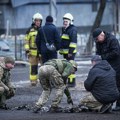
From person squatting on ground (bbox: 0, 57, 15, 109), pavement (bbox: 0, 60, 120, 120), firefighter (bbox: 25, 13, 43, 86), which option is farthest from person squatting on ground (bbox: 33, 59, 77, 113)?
firefighter (bbox: 25, 13, 43, 86)

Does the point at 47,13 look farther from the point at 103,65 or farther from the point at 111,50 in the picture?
the point at 103,65

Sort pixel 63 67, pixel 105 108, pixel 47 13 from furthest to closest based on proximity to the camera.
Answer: pixel 47 13 < pixel 63 67 < pixel 105 108

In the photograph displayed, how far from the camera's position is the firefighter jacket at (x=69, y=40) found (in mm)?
14867

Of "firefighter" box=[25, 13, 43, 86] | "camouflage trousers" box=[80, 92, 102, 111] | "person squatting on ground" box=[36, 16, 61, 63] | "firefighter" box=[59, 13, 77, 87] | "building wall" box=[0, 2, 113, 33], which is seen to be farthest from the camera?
"building wall" box=[0, 2, 113, 33]

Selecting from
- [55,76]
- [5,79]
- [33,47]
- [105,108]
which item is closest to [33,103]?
[5,79]

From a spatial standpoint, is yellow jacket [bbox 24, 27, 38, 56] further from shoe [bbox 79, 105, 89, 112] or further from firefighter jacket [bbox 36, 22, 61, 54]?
shoe [bbox 79, 105, 89, 112]

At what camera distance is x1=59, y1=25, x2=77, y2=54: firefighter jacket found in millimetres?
14867

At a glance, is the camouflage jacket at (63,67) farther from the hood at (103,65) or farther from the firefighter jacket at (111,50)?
the firefighter jacket at (111,50)

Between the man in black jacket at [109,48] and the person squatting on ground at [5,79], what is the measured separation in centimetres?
165

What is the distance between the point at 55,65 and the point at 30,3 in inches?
1189

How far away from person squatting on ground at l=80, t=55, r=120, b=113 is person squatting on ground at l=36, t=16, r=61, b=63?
3.49 metres

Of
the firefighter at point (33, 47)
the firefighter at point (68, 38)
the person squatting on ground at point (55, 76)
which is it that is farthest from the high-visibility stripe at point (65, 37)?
the person squatting on ground at point (55, 76)

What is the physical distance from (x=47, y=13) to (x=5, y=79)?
29563mm

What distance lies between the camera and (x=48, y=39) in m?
14.7
